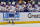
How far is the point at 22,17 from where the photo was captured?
0.94 meters

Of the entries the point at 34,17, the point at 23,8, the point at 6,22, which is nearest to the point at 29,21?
the point at 34,17

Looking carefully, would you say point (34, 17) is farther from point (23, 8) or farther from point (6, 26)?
point (6, 26)

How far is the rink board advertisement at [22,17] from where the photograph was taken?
932 millimetres

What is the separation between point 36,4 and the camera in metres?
0.94

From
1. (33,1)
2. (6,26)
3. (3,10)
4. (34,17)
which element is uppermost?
(33,1)

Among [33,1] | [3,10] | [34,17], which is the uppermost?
[33,1]

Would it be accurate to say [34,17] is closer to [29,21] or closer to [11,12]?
[29,21]

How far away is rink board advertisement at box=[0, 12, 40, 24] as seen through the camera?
0.93 metres

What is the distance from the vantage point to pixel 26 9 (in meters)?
0.94

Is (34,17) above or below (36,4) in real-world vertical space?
below

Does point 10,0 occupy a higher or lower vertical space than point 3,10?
higher

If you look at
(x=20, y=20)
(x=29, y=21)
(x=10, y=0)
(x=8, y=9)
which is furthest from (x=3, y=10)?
(x=29, y=21)

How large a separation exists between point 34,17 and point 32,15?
43 millimetres

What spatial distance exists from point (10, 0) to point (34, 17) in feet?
1.47
